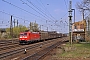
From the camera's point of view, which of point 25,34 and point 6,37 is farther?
point 6,37

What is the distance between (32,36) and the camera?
50.7 metres

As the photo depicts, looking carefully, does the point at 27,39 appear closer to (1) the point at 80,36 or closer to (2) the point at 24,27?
(1) the point at 80,36

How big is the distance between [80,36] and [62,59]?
41981mm

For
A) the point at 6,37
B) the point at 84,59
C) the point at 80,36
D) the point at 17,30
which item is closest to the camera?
the point at 84,59

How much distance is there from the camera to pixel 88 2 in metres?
32.4

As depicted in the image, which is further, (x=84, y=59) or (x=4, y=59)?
(x=4, y=59)

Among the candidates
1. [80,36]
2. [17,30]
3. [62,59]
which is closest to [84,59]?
[62,59]

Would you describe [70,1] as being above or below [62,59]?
above

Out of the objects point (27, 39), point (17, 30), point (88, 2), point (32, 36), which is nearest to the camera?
point (88, 2)

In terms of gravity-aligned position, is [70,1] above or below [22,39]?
above

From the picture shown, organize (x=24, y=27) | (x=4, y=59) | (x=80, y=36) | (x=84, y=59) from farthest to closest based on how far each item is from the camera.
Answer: (x=24, y=27) → (x=80, y=36) → (x=4, y=59) → (x=84, y=59)

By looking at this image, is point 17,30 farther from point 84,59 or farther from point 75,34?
point 84,59

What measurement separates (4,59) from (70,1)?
17.0m

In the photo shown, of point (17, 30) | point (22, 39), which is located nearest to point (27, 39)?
point (22, 39)
